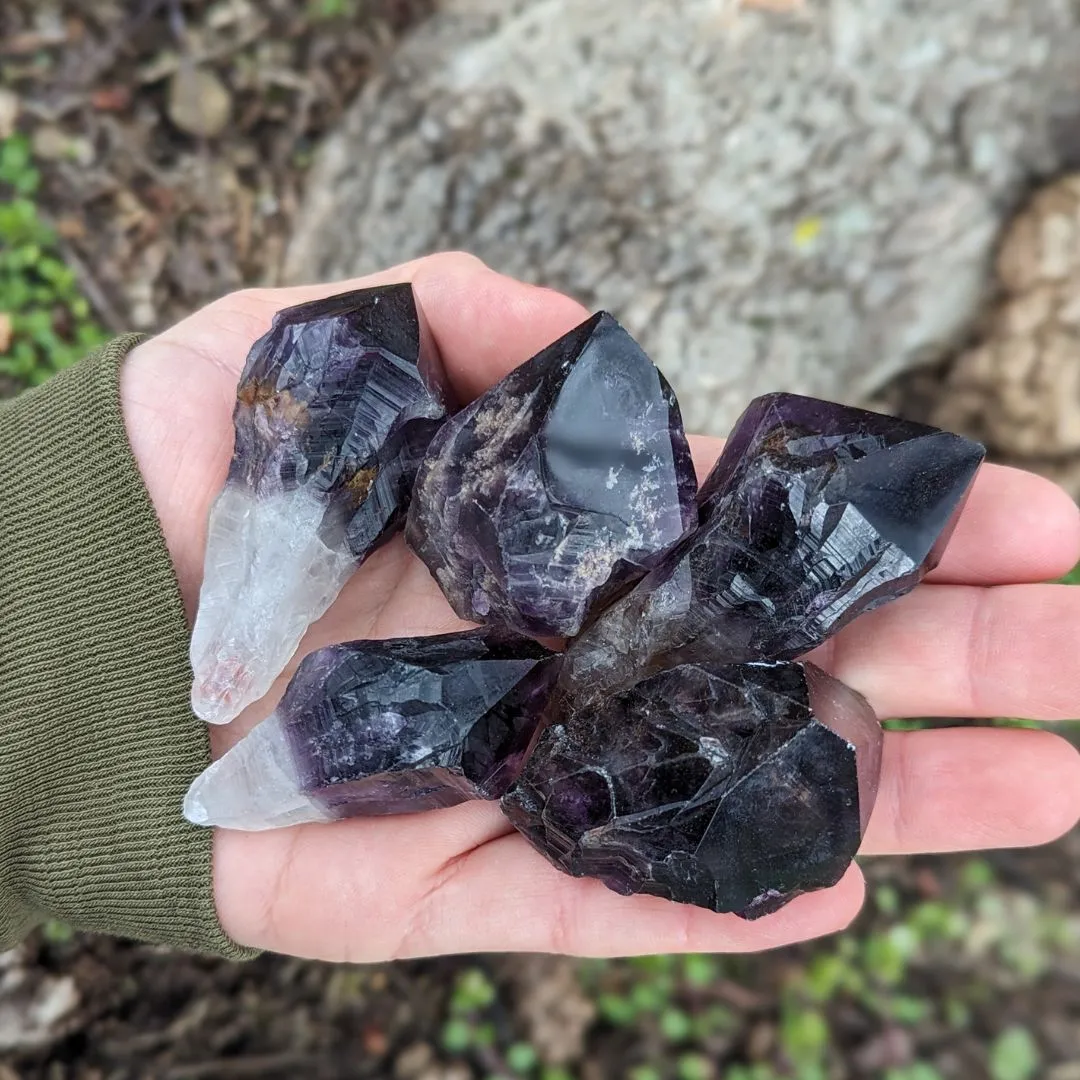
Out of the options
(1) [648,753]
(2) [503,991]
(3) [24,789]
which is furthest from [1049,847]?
(3) [24,789]

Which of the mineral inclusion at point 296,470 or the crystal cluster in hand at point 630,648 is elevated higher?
the mineral inclusion at point 296,470

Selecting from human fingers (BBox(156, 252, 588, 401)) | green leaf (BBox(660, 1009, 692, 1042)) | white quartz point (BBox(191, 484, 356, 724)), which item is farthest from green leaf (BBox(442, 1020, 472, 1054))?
human fingers (BBox(156, 252, 588, 401))

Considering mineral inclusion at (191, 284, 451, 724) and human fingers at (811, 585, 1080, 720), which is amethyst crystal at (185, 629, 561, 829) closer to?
mineral inclusion at (191, 284, 451, 724)

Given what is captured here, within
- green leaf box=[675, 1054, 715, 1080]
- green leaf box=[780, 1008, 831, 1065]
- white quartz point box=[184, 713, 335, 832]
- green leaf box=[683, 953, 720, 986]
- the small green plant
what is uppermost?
the small green plant

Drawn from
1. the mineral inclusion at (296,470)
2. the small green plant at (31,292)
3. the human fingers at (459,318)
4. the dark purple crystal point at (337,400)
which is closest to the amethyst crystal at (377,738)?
the mineral inclusion at (296,470)

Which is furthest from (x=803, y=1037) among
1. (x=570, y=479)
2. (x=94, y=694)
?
(x=94, y=694)

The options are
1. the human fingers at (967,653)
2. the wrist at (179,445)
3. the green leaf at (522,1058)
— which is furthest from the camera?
the green leaf at (522,1058)

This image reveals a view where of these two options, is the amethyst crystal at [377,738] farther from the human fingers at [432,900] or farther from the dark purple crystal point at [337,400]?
the dark purple crystal point at [337,400]
